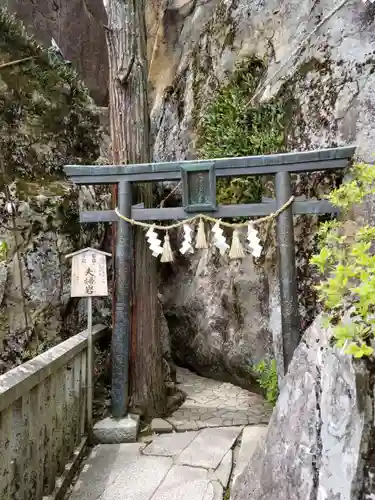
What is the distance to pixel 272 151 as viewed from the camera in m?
6.06

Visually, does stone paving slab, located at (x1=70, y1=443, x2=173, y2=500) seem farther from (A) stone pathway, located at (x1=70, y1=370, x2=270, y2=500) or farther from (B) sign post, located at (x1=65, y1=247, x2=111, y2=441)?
(B) sign post, located at (x1=65, y1=247, x2=111, y2=441)

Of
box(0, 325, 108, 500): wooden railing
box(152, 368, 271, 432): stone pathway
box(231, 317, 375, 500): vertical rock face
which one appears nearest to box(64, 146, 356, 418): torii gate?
box(0, 325, 108, 500): wooden railing

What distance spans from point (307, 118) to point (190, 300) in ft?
12.5

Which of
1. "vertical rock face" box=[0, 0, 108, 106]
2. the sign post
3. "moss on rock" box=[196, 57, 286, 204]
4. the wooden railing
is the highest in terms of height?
"vertical rock face" box=[0, 0, 108, 106]

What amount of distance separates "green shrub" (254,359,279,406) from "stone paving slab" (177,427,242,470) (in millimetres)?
792

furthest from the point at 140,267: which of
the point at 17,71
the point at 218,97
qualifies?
the point at 17,71

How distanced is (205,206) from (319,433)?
3.34 meters

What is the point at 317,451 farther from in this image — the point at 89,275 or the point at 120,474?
the point at 89,275

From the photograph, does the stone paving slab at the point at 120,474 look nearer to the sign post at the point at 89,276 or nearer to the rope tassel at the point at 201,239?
the sign post at the point at 89,276

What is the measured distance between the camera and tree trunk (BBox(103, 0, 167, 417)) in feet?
17.0

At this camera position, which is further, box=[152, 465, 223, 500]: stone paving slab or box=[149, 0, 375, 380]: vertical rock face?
box=[149, 0, 375, 380]: vertical rock face

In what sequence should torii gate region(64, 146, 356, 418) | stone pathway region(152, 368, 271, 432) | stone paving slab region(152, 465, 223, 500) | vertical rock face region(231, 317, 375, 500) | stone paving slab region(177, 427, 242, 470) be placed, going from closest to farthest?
vertical rock face region(231, 317, 375, 500) → stone paving slab region(152, 465, 223, 500) → stone paving slab region(177, 427, 242, 470) → torii gate region(64, 146, 356, 418) → stone pathway region(152, 368, 271, 432)

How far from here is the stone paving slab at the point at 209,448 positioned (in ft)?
13.3

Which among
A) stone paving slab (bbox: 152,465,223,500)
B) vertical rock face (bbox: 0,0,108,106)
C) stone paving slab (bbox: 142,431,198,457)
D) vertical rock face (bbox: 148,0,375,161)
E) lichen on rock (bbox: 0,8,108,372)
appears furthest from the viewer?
vertical rock face (bbox: 0,0,108,106)
